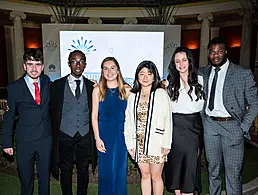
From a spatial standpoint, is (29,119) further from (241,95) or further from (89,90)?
(241,95)

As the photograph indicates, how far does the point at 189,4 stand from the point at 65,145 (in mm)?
7874

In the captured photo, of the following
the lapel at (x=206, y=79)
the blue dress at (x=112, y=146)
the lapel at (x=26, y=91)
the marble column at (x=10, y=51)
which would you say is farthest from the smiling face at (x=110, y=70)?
the marble column at (x=10, y=51)

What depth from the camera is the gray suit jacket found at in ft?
7.38

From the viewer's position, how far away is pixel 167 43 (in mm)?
5922

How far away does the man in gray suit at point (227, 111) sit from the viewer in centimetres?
227

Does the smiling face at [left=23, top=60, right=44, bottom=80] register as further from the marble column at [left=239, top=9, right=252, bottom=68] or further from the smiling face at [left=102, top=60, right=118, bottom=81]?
the marble column at [left=239, top=9, right=252, bottom=68]

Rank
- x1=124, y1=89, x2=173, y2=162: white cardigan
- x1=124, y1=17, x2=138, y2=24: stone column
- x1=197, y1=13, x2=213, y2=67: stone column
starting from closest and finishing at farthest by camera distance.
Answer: x1=124, y1=89, x2=173, y2=162: white cardigan
x1=197, y1=13, x2=213, y2=67: stone column
x1=124, y1=17, x2=138, y2=24: stone column

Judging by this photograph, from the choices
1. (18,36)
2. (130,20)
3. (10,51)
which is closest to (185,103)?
(130,20)

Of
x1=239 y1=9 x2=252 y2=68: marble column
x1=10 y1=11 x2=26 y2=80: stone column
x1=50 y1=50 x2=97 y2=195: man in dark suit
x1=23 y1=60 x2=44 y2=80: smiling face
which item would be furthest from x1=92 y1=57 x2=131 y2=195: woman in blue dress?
x1=10 y1=11 x2=26 y2=80: stone column

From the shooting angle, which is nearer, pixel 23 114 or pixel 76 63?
pixel 23 114

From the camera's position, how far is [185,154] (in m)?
2.32

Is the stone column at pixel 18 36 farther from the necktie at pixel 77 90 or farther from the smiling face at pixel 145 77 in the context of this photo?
the smiling face at pixel 145 77

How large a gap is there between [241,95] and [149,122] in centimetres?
85

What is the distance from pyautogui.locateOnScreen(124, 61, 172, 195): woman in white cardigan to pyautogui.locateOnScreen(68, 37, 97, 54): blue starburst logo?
3696 millimetres
